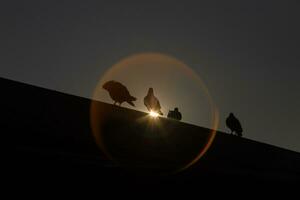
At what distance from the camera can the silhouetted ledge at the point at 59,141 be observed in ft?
15.1

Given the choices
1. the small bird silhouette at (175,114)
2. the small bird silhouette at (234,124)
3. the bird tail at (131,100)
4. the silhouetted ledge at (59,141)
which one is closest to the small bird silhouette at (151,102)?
the bird tail at (131,100)

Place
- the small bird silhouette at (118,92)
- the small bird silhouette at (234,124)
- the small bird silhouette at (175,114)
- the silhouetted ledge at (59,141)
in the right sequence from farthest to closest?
the small bird silhouette at (175,114) < the small bird silhouette at (234,124) < the small bird silhouette at (118,92) < the silhouetted ledge at (59,141)

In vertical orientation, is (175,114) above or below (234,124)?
above

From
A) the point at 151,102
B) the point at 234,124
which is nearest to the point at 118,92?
the point at 151,102

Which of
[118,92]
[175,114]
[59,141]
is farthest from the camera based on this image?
[175,114]

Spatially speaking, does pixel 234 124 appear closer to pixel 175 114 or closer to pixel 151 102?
pixel 175 114

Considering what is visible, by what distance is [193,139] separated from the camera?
7.71m

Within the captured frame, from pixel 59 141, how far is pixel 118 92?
243 inches

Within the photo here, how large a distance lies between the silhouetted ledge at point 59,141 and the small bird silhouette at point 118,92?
12.3ft

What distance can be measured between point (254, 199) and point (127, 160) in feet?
11.2

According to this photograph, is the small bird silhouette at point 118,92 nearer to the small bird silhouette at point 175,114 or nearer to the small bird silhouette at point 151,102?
the small bird silhouette at point 151,102

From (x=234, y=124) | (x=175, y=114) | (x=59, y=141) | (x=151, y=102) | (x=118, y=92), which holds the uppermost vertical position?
(x=175, y=114)

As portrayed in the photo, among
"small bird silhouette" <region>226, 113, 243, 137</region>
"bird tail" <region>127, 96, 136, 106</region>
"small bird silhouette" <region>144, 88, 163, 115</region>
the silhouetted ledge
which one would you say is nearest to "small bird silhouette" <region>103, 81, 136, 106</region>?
"bird tail" <region>127, 96, 136, 106</region>

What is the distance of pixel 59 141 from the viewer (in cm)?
504
